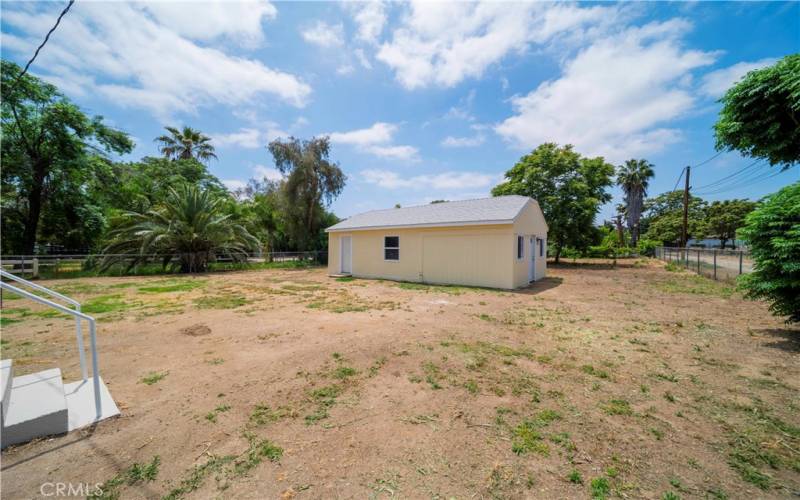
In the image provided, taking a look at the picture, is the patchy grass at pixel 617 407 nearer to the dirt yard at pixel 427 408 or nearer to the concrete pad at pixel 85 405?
the dirt yard at pixel 427 408

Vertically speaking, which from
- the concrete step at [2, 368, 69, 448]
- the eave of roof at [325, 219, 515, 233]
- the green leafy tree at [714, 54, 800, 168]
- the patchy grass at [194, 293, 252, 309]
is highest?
the green leafy tree at [714, 54, 800, 168]

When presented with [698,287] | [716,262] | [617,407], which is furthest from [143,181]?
[716,262]

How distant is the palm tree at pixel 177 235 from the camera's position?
1453 centimetres

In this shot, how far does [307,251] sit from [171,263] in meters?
8.47

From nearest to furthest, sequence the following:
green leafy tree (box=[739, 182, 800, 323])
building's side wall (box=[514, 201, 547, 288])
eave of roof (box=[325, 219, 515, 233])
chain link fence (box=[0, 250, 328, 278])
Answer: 1. green leafy tree (box=[739, 182, 800, 323])
2. eave of roof (box=[325, 219, 515, 233])
3. building's side wall (box=[514, 201, 547, 288])
4. chain link fence (box=[0, 250, 328, 278])

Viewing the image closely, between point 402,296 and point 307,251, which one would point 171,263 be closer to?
point 307,251

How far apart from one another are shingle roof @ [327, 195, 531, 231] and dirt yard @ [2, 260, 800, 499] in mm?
4971

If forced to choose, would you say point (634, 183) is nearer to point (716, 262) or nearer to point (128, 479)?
point (716, 262)

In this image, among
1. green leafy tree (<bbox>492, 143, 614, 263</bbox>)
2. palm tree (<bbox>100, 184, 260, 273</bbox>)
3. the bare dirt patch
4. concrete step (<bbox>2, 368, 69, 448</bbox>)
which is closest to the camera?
concrete step (<bbox>2, 368, 69, 448</bbox>)

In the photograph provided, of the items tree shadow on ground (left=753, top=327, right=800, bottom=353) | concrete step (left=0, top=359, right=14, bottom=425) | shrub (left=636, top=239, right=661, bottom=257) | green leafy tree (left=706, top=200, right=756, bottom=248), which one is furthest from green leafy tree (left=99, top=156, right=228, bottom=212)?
green leafy tree (left=706, top=200, right=756, bottom=248)

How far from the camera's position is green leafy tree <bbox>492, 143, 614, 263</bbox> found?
1892 cm

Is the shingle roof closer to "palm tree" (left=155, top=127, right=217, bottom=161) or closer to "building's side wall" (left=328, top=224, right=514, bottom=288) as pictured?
"building's side wall" (left=328, top=224, right=514, bottom=288)

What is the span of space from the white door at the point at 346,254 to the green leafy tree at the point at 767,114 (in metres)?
12.9

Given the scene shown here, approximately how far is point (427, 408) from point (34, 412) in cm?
331
